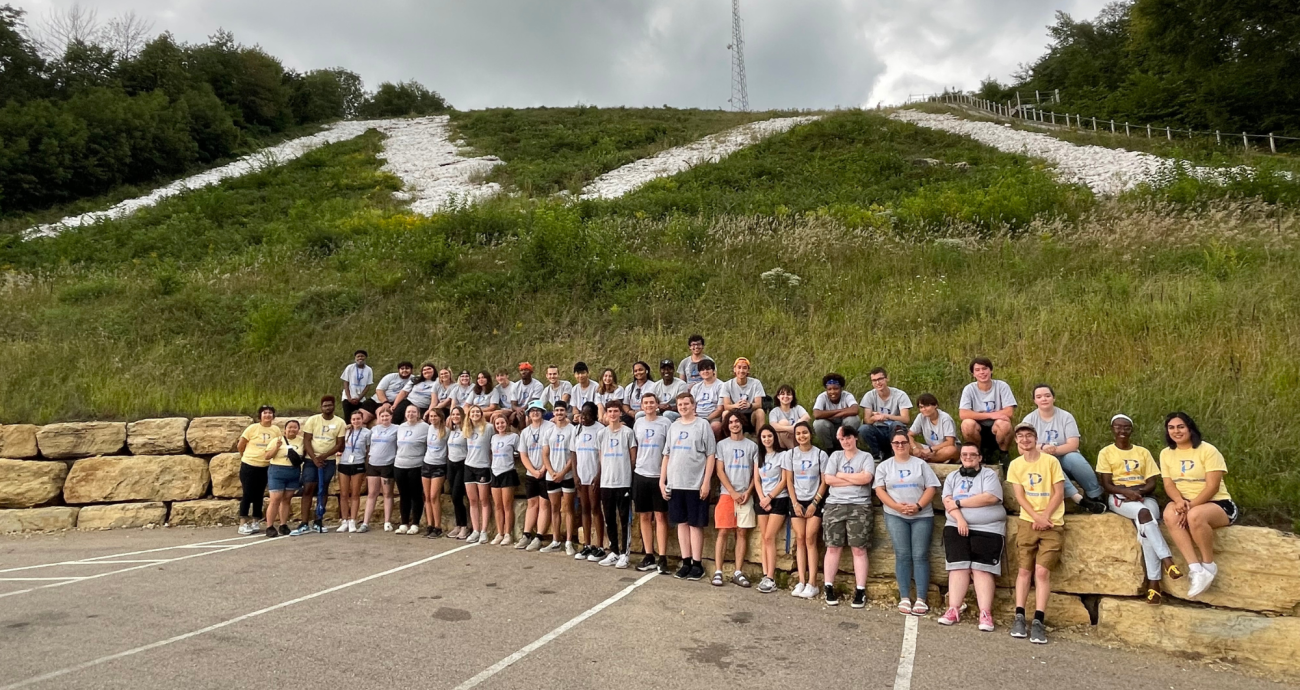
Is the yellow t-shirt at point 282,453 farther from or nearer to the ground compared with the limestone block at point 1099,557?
farther from the ground

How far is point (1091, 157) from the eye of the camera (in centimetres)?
2106

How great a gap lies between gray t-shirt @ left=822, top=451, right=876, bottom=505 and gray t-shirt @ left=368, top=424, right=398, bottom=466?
16.6ft

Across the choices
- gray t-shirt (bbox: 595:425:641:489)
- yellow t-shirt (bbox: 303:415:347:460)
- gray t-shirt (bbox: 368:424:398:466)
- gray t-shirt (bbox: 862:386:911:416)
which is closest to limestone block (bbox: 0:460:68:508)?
yellow t-shirt (bbox: 303:415:347:460)

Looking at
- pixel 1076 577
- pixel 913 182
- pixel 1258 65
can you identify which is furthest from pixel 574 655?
pixel 1258 65

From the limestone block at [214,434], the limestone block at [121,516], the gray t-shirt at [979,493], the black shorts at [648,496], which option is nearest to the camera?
the gray t-shirt at [979,493]

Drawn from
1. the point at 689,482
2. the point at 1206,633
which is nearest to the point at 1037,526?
the point at 1206,633

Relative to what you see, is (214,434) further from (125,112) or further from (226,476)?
(125,112)

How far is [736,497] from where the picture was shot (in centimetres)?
610

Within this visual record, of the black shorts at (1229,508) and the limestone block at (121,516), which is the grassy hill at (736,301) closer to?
the black shorts at (1229,508)

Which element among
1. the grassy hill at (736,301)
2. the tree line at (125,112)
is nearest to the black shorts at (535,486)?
the grassy hill at (736,301)

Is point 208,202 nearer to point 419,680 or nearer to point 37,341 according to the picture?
point 37,341

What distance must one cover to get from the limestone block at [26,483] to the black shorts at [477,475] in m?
5.87

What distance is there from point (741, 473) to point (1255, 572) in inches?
139

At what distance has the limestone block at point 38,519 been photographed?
883cm
